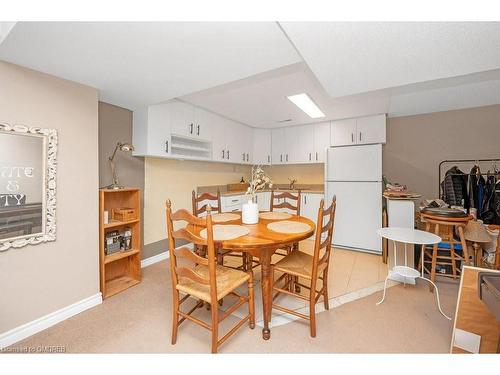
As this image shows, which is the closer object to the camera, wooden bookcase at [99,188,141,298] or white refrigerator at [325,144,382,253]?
wooden bookcase at [99,188,141,298]

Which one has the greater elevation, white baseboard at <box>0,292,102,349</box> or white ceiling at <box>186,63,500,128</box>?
white ceiling at <box>186,63,500,128</box>

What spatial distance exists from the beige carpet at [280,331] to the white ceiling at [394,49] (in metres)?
2.07

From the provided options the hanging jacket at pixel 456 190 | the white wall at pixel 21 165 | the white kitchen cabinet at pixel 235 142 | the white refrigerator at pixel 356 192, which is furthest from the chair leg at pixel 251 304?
the hanging jacket at pixel 456 190

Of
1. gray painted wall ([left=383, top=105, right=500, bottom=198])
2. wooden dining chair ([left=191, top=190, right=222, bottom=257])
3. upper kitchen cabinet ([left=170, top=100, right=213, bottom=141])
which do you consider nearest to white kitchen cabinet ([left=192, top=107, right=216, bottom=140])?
upper kitchen cabinet ([left=170, top=100, right=213, bottom=141])

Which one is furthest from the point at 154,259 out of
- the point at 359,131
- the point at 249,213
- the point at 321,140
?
the point at 359,131

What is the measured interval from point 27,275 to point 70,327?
55 cm

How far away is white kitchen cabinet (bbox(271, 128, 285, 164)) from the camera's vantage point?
4551 millimetres

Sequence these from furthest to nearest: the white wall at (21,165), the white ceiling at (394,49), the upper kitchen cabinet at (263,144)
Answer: the upper kitchen cabinet at (263,144)
the white wall at (21,165)
the white ceiling at (394,49)

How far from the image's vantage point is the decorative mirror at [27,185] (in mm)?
1614

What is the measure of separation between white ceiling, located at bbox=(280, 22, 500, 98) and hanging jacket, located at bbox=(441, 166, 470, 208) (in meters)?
1.78

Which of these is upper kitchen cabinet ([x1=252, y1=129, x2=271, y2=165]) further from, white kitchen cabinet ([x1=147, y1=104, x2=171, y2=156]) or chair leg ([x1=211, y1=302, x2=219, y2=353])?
chair leg ([x1=211, y1=302, x2=219, y2=353])

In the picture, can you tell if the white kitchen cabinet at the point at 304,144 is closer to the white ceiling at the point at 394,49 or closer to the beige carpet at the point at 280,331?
the white ceiling at the point at 394,49
